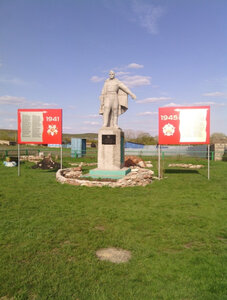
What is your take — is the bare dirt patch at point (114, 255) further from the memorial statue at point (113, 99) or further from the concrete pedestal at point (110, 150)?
the memorial statue at point (113, 99)

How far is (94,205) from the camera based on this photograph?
666 centimetres

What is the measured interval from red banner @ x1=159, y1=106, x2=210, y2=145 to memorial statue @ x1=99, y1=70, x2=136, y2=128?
6.67 ft

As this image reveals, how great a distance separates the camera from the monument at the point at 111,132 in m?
11.3

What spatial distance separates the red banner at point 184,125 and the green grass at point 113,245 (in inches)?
186

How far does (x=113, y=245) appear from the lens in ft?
13.2

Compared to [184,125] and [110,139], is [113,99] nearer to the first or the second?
[110,139]

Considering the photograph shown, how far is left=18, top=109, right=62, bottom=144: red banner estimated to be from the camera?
42.3 ft

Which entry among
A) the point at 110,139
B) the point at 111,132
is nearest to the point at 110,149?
the point at 110,139

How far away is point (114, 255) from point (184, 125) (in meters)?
9.30

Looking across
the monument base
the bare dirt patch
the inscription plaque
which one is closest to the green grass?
the bare dirt patch

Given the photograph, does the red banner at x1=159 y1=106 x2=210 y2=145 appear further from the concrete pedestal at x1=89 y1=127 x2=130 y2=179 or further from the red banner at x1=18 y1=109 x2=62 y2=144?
the red banner at x1=18 y1=109 x2=62 y2=144

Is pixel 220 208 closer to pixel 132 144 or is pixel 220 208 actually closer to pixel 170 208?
pixel 170 208

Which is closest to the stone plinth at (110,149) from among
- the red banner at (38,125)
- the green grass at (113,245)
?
the red banner at (38,125)

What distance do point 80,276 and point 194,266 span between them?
1551 mm
